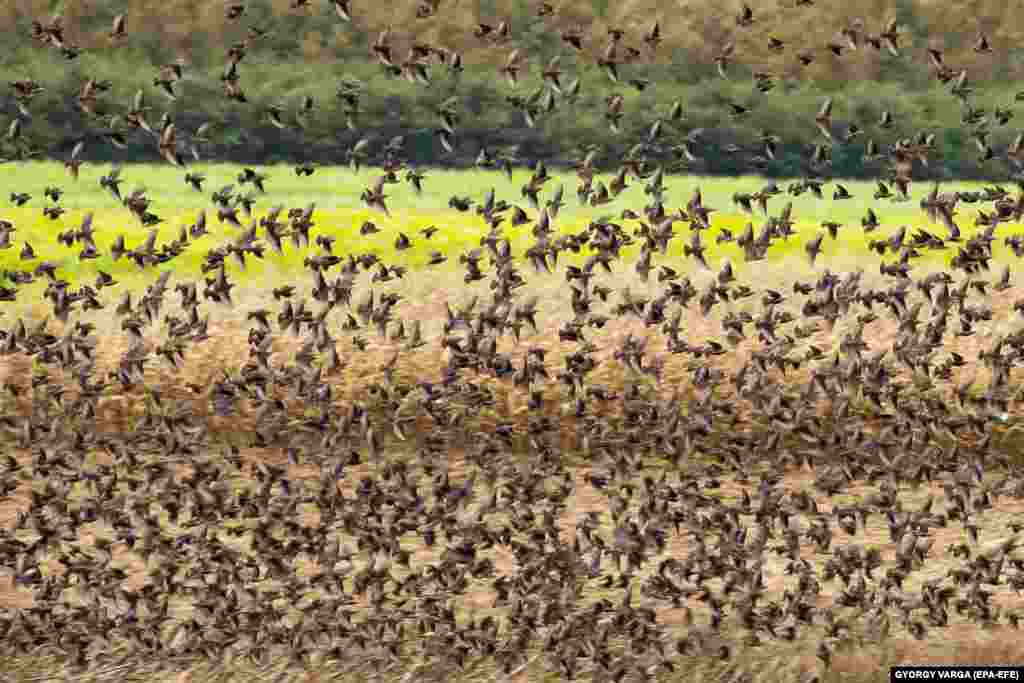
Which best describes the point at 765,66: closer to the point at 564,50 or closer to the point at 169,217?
the point at 564,50

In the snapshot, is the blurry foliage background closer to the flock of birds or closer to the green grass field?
the green grass field

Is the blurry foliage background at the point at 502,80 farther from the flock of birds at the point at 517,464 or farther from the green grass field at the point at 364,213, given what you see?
the flock of birds at the point at 517,464

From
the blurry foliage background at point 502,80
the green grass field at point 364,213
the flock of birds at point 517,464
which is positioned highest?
the blurry foliage background at point 502,80

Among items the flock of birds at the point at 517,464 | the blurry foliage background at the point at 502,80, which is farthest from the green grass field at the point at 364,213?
the blurry foliage background at the point at 502,80

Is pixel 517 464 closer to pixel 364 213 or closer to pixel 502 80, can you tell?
pixel 364 213

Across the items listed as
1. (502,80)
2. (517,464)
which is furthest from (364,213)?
(502,80)

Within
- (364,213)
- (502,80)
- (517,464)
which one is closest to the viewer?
(517,464)
